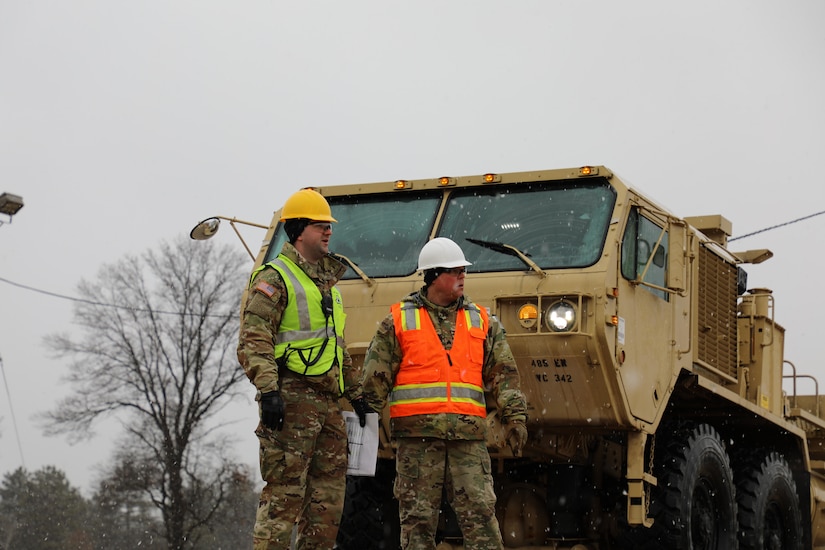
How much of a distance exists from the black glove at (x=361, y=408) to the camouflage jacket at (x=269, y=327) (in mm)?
183

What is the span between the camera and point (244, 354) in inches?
219

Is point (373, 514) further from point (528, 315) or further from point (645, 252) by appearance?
point (645, 252)

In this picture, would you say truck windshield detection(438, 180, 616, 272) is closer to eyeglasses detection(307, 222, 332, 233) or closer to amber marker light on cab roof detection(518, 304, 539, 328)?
amber marker light on cab roof detection(518, 304, 539, 328)

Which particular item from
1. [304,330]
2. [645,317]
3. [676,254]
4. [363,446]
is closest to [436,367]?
[363,446]

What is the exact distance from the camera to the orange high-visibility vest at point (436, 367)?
6.16 m

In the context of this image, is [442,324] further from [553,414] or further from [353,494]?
[353,494]

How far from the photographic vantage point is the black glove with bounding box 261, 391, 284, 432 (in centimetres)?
536

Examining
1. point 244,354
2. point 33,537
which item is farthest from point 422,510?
point 33,537

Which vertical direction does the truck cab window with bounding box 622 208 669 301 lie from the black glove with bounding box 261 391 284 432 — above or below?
above

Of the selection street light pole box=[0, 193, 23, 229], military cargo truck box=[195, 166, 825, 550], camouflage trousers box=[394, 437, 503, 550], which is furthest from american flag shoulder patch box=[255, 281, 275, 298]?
street light pole box=[0, 193, 23, 229]

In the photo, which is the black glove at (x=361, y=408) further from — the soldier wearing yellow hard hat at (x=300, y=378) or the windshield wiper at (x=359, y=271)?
the windshield wiper at (x=359, y=271)

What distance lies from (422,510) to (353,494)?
2.52 meters

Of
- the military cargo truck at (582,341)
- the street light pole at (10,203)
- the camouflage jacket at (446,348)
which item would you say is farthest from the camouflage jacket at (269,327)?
the street light pole at (10,203)

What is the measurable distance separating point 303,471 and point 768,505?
5.62 m
